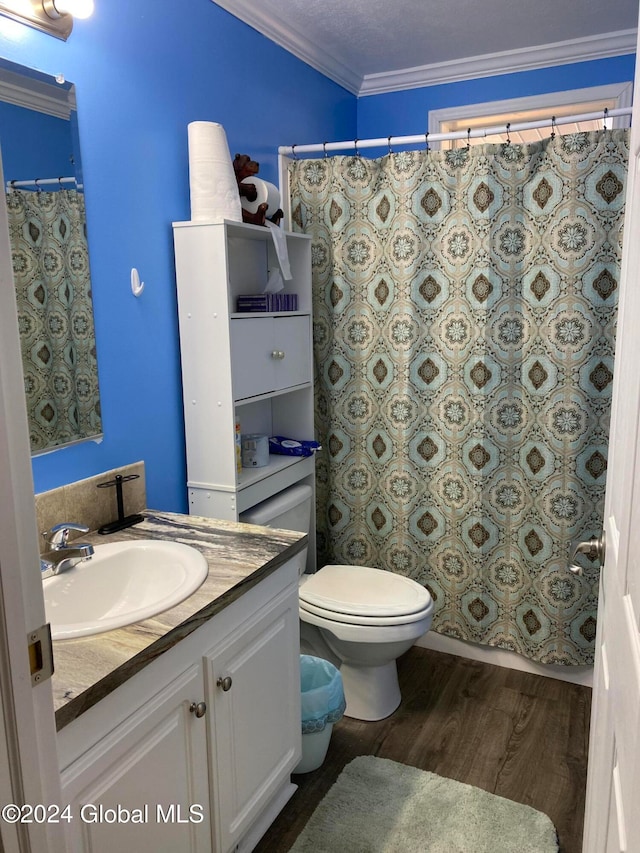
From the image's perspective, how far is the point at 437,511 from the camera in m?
2.69

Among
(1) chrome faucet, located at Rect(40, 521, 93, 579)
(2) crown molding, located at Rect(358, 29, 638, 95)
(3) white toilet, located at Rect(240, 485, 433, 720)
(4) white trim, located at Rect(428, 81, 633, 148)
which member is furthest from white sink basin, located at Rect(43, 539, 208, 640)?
(2) crown molding, located at Rect(358, 29, 638, 95)

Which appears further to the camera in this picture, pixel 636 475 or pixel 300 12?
pixel 300 12

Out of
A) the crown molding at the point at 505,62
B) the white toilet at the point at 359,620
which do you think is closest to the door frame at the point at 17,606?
the white toilet at the point at 359,620

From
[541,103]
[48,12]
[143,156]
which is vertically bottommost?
[143,156]

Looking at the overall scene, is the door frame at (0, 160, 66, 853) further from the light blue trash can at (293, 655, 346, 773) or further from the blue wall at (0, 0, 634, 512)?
the light blue trash can at (293, 655, 346, 773)

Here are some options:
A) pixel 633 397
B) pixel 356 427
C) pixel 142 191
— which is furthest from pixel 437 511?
pixel 633 397

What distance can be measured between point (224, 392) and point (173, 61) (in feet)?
3.31

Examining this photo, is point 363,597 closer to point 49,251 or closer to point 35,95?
point 49,251

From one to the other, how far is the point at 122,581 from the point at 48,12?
1.36m

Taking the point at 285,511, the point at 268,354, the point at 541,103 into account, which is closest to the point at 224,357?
the point at 268,354

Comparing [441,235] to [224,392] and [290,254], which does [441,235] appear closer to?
[290,254]

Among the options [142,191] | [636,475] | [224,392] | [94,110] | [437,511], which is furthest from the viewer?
Result: [437,511]

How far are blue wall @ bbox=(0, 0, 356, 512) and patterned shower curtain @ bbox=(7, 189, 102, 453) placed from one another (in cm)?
5

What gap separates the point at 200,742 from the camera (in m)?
1.44
